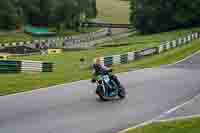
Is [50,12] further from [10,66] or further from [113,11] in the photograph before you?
[10,66]

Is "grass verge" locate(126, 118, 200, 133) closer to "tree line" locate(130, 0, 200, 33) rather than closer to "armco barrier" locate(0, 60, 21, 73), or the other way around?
"armco barrier" locate(0, 60, 21, 73)

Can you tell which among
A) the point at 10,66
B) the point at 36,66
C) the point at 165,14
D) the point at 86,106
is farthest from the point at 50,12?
the point at 86,106

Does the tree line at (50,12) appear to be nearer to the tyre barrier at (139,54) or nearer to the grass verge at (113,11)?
the grass verge at (113,11)

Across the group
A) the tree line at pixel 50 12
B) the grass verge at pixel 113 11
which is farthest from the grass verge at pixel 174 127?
the grass verge at pixel 113 11

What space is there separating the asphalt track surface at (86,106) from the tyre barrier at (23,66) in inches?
319

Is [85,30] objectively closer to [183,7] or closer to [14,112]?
[183,7]

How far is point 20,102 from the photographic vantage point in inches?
699

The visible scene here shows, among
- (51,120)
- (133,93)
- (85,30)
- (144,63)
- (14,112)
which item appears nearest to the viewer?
(51,120)

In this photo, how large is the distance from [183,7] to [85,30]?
3795 centimetres

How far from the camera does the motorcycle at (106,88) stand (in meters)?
18.9

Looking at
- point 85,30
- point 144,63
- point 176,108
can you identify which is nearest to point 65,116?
point 176,108

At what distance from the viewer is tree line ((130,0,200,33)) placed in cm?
8274

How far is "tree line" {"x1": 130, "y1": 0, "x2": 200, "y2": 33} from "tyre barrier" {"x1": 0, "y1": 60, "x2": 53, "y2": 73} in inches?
2102

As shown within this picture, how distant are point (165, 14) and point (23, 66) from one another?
5836 centimetres
